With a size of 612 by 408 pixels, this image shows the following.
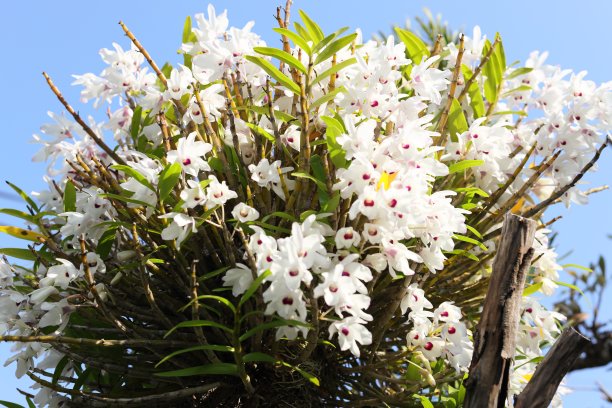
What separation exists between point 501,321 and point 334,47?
0.63m

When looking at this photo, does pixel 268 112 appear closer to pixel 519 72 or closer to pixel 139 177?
pixel 139 177

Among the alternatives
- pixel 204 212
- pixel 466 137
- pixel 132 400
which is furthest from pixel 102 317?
pixel 466 137

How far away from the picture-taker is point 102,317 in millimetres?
1537

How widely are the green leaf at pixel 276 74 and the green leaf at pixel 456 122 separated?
1.36ft

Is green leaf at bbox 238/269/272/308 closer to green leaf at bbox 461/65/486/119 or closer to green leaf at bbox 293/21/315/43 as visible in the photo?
green leaf at bbox 293/21/315/43

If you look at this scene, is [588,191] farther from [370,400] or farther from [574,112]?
[370,400]

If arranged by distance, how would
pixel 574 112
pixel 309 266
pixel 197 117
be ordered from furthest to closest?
pixel 574 112, pixel 197 117, pixel 309 266

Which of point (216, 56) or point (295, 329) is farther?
point (216, 56)

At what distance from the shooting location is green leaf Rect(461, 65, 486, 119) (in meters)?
1.83

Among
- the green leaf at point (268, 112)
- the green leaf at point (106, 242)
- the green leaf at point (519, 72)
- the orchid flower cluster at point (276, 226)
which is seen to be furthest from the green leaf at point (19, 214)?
the green leaf at point (519, 72)

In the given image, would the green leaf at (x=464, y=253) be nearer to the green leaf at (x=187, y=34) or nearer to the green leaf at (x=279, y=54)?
the green leaf at (x=279, y=54)

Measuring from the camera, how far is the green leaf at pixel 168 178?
1367 millimetres

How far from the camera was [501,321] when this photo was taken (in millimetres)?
1413

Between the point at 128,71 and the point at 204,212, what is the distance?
0.45 meters
